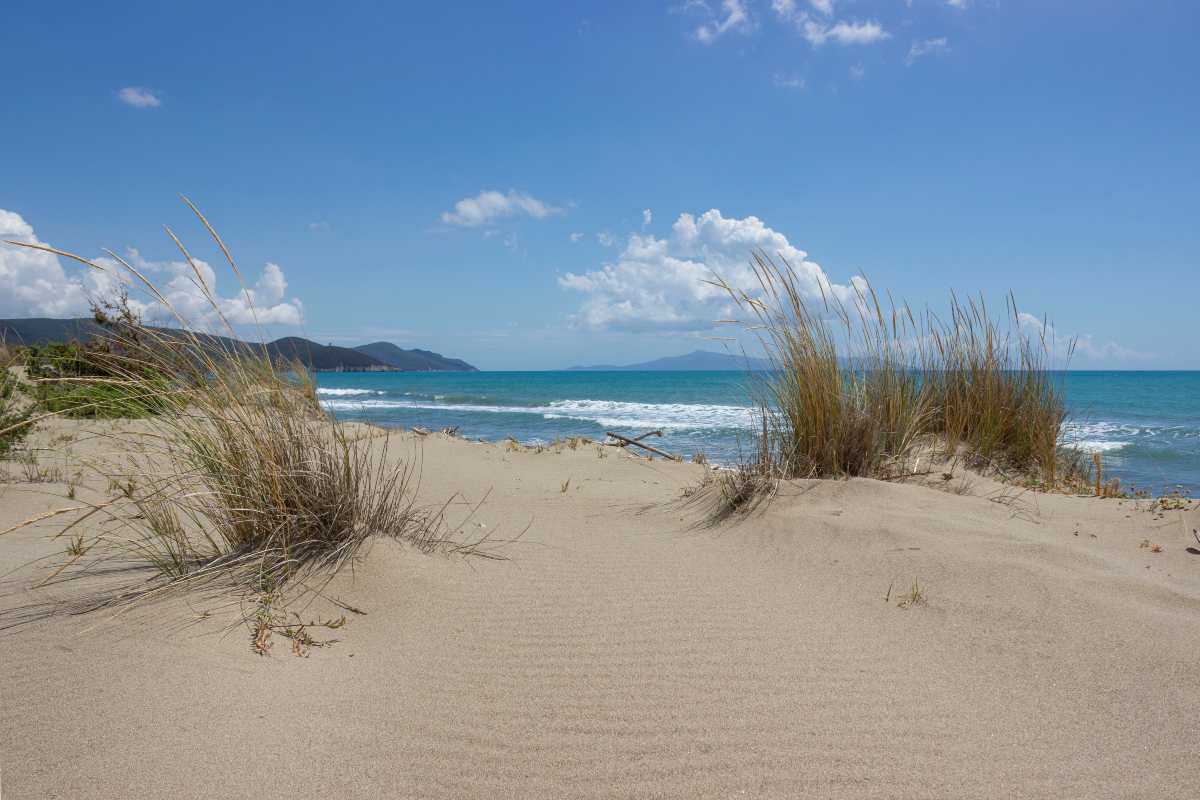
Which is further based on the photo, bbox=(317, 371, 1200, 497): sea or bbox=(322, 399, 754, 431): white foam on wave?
bbox=(322, 399, 754, 431): white foam on wave

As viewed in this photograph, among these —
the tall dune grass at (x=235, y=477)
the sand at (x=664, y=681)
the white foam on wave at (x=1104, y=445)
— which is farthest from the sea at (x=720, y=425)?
the sand at (x=664, y=681)

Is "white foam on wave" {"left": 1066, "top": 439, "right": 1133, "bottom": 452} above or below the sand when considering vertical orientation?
above

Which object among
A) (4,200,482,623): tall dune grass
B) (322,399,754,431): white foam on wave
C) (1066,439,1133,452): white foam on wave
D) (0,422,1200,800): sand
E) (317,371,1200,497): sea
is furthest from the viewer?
(322,399,754,431): white foam on wave

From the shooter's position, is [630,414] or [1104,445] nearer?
[1104,445]

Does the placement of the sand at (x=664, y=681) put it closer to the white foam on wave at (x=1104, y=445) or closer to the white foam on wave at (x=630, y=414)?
the white foam on wave at (x=1104, y=445)

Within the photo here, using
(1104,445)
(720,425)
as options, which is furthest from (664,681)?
(720,425)

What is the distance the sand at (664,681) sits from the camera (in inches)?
65.9

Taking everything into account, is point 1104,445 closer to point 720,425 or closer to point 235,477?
point 720,425

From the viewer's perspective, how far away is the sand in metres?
1.67

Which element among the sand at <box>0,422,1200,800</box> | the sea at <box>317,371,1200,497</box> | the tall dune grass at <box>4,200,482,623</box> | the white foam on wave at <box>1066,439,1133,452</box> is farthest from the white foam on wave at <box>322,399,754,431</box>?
the tall dune grass at <box>4,200,482,623</box>

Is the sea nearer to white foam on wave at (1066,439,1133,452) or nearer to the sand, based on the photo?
white foam on wave at (1066,439,1133,452)

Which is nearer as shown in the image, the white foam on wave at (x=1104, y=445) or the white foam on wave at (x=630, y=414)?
the white foam on wave at (x=1104, y=445)

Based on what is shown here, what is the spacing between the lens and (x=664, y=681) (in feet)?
7.04

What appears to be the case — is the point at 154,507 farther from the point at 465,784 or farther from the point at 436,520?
the point at 465,784
